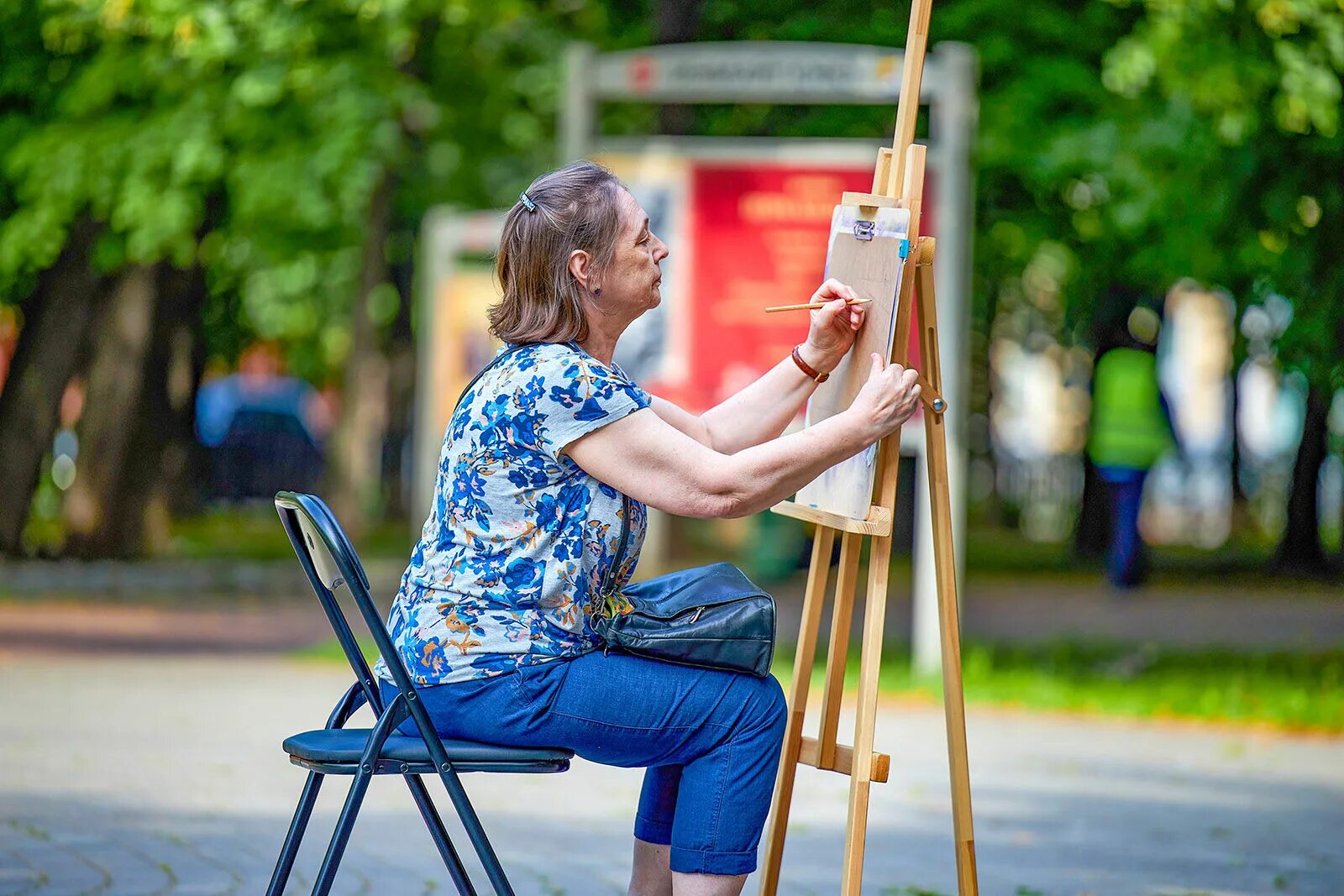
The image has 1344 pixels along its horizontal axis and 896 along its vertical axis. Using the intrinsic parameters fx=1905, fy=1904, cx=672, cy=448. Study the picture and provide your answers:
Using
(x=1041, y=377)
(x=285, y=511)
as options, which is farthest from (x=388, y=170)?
(x=1041, y=377)

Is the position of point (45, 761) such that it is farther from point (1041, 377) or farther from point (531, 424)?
point (1041, 377)

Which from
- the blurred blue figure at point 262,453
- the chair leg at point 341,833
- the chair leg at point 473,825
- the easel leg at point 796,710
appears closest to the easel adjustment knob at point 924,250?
the easel leg at point 796,710

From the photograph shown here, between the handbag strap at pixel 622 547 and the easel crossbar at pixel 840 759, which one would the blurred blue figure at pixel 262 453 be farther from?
the handbag strap at pixel 622 547

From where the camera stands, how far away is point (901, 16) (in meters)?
12.8

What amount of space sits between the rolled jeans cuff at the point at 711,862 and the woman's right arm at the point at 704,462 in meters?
0.64

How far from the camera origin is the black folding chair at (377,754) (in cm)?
345

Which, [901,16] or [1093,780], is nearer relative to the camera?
[1093,780]

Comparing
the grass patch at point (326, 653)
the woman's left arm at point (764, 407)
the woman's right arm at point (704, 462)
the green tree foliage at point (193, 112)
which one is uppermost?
the green tree foliage at point (193, 112)

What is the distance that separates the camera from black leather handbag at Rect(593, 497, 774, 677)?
143 inches

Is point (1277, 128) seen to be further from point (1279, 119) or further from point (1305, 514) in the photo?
point (1305, 514)

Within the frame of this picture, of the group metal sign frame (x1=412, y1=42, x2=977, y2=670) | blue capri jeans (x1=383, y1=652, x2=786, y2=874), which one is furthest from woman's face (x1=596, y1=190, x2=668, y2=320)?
metal sign frame (x1=412, y1=42, x2=977, y2=670)

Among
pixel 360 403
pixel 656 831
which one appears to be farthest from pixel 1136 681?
pixel 360 403

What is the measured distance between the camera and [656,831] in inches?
153

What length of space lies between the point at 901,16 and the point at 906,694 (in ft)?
17.1
